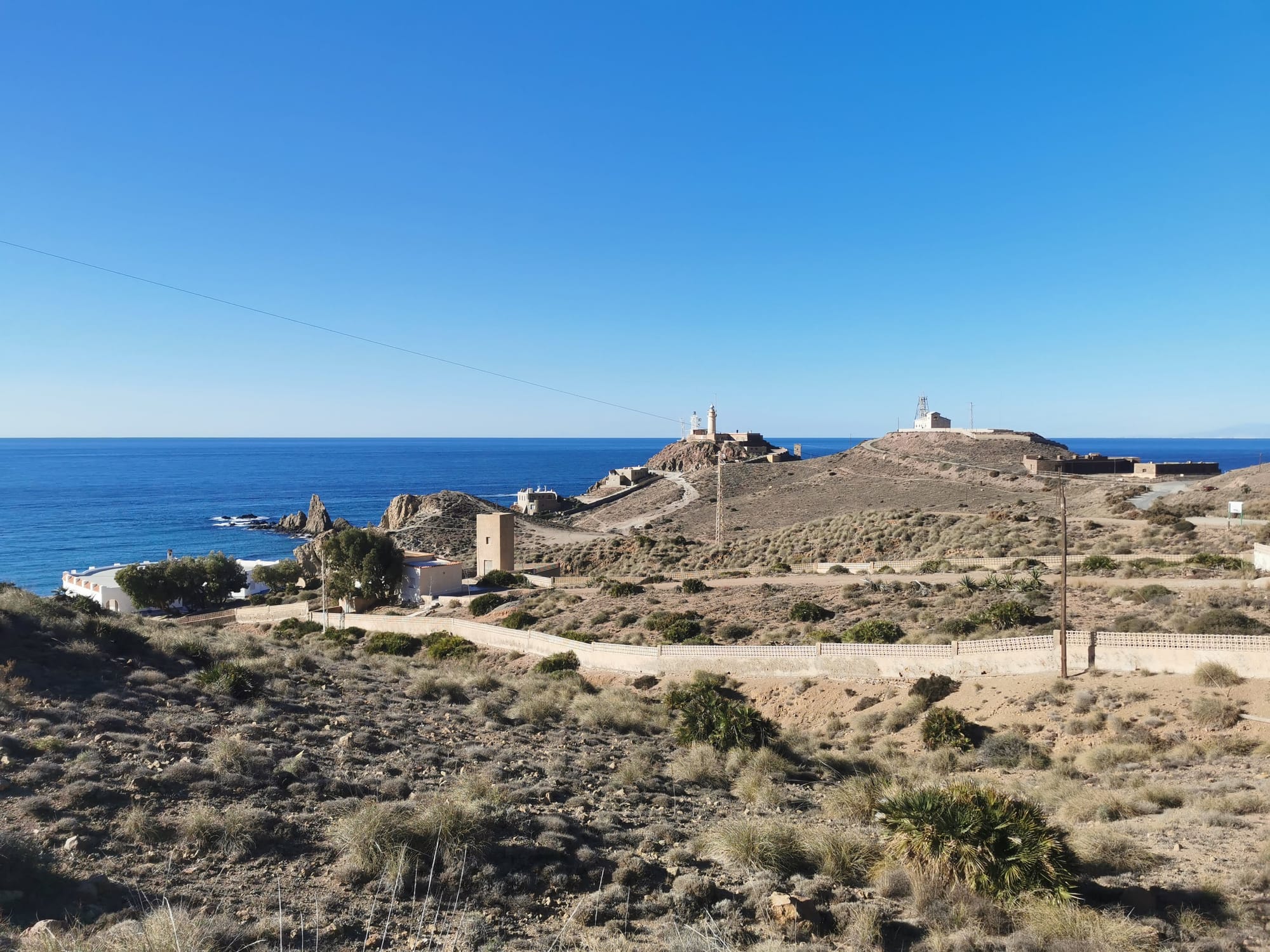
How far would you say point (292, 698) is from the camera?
14664mm

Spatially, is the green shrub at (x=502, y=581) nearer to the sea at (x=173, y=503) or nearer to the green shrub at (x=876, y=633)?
Result: the green shrub at (x=876, y=633)

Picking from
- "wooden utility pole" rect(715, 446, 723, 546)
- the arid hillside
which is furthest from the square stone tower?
the arid hillside

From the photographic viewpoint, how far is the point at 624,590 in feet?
115

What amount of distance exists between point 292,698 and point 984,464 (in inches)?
3063

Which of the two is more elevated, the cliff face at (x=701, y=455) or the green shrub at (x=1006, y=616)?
the cliff face at (x=701, y=455)

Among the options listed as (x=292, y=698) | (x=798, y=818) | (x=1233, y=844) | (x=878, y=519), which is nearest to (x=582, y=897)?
(x=798, y=818)

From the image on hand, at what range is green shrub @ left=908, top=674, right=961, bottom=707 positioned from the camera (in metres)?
18.7

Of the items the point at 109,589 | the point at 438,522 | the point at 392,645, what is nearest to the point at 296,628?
the point at 392,645

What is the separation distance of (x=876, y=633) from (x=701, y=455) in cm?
9175

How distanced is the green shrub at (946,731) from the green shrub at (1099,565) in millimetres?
16104

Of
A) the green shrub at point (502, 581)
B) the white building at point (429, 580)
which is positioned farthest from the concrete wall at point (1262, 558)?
the white building at point (429, 580)

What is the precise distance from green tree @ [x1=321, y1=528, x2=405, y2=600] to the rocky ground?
2036 centimetres

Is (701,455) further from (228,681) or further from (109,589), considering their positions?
(228,681)

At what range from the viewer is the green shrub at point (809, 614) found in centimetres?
2636
